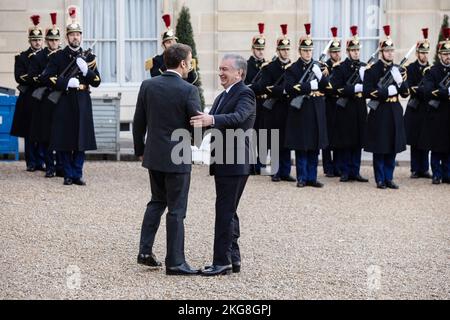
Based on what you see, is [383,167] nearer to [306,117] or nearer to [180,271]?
[306,117]

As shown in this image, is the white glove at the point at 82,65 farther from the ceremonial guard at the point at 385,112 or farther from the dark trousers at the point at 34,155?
the ceremonial guard at the point at 385,112

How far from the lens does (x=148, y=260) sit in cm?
830

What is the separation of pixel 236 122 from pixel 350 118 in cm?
684

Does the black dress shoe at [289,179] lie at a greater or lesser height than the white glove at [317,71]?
lesser

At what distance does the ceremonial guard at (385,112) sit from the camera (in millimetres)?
13641

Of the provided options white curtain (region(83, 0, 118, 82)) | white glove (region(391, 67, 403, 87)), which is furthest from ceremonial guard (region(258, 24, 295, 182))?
white curtain (region(83, 0, 118, 82))

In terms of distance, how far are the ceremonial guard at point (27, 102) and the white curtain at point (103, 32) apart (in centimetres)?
419

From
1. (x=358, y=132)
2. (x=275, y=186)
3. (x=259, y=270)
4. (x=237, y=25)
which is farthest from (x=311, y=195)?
(x=237, y=25)

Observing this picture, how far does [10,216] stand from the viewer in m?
10.8

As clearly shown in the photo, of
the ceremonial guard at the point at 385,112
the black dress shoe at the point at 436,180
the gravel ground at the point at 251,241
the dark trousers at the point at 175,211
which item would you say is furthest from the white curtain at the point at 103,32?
the dark trousers at the point at 175,211

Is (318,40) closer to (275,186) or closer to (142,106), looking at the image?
(275,186)

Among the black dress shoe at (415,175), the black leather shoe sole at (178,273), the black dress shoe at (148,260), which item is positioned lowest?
the black dress shoe at (415,175)

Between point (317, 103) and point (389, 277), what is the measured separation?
6.04 metres

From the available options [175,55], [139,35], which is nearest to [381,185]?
[175,55]
